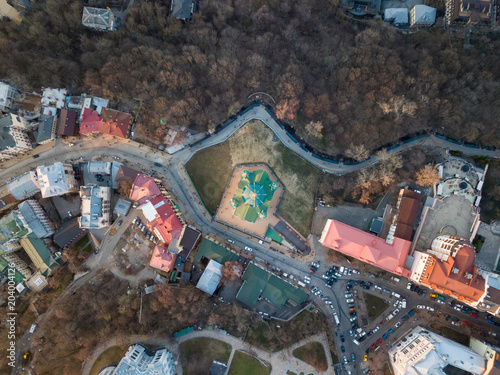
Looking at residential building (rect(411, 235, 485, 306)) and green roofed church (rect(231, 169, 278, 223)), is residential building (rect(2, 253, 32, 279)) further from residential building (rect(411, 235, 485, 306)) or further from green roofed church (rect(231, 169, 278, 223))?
residential building (rect(411, 235, 485, 306))

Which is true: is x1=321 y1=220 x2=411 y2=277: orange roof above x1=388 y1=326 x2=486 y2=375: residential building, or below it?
above

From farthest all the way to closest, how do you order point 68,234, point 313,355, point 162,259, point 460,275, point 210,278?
point 68,234, point 210,278, point 162,259, point 313,355, point 460,275

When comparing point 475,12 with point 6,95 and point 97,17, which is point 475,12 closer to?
point 97,17

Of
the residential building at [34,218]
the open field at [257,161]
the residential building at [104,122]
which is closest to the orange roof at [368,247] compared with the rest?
the open field at [257,161]

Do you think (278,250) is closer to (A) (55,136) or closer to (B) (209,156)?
(B) (209,156)

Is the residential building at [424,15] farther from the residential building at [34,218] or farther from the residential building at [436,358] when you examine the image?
the residential building at [34,218]

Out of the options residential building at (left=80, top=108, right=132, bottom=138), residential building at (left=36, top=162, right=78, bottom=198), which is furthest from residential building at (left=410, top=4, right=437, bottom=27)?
residential building at (left=36, top=162, right=78, bottom=198)

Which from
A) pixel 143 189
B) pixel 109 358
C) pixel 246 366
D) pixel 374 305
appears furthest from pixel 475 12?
pixel 109 358
